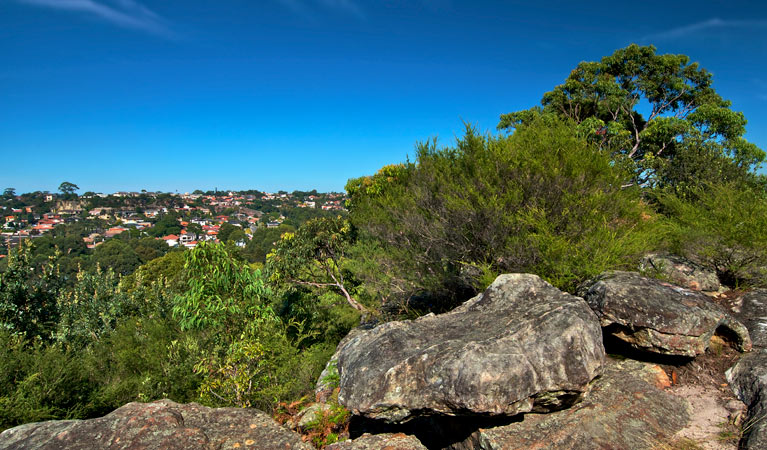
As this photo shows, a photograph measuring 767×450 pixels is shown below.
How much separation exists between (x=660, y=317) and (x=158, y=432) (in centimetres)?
578

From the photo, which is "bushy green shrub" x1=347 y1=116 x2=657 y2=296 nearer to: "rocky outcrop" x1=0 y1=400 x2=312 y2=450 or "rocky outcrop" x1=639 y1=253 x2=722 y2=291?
"rocky outcrop" x1=639 y1=253 x2=722 y2=291

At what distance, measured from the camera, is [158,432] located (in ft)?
12.7

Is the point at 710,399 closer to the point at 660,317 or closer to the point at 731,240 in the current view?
the point at 660,317

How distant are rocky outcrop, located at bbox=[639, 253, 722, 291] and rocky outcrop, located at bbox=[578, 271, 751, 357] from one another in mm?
1454

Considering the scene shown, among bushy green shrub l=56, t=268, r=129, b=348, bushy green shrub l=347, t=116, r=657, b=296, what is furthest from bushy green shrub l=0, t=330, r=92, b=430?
bushy green shrub l=347, t=116, r=657, b=296

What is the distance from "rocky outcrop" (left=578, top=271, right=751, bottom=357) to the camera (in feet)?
15.5

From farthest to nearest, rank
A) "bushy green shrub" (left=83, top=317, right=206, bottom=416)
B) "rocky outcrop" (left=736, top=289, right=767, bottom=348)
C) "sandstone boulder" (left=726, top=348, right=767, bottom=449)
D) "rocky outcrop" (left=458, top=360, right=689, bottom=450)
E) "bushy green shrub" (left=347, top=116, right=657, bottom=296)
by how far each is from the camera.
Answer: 1. "bushy green shrub" (left=83, top=317, right=206, bottom=416)
2. "bushy green shrub" (left=347, top=116, right=657, bottom=296)
3. "rocky outcrop" (left=736, top=289, right=767, bottom=348)
4. "rocky outcrop" (left=458, top=360, right=689, bottom=450)
5. "sandstone boulder" (left=726, top=348, right=767, bottom=449)

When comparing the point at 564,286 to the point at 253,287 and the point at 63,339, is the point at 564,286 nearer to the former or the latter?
the point at 253,287

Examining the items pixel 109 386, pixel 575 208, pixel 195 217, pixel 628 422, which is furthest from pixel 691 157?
pixel 195 217

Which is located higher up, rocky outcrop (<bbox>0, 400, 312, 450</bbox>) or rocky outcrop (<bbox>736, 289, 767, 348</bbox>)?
rocky outcrop (<bbox>736, 289, 767, 348</bbox>)

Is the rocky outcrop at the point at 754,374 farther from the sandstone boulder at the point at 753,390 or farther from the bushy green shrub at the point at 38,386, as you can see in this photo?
the bushy green shrub at the point at 38,386

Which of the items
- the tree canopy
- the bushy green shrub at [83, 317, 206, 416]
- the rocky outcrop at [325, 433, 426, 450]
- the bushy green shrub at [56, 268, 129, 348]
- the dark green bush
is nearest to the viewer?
Result: the rocky outcrop at [325, 433, 426, 450]

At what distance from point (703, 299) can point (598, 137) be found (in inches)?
567

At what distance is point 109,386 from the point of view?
8430mm
